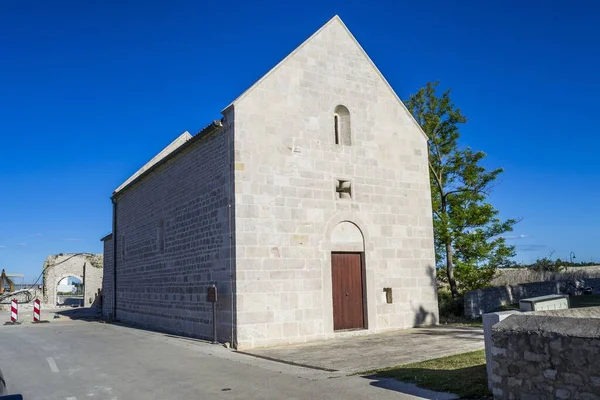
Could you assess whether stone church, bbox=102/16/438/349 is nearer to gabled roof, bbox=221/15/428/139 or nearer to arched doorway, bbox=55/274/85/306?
gabled roof, bbox=221/15/428/139

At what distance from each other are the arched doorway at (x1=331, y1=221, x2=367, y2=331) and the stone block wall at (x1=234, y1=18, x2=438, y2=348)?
215 mm

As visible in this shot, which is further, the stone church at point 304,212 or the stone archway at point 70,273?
the stone archway at point 70,273

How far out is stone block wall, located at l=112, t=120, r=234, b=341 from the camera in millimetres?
13664

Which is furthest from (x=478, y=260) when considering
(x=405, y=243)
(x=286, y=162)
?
(x=286, y=162)

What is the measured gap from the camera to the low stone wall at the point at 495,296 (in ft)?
61.3

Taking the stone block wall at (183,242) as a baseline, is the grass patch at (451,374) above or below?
below

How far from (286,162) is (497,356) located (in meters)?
8.91

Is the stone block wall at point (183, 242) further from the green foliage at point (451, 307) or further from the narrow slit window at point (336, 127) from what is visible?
the green foliage at point (451, 307)

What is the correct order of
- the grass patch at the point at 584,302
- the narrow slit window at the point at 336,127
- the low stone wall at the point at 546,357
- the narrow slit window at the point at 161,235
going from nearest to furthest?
the low stone wall at the point at 546,357 < the narrow slit window at the point at 336,127 < the narrow slit window at the point at 161,235 < the grass patch at the point at 584,302

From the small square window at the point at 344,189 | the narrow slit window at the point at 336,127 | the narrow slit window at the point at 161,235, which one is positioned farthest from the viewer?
the narrow slit window at the point at 161,235

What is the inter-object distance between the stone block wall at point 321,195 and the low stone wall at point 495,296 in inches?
107

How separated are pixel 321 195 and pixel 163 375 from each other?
7.11 m

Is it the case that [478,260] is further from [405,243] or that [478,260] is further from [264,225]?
[264,225]

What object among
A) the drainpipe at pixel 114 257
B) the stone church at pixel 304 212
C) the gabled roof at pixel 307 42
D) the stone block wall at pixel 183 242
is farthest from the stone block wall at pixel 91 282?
the gabled roof at pixel 307 42
